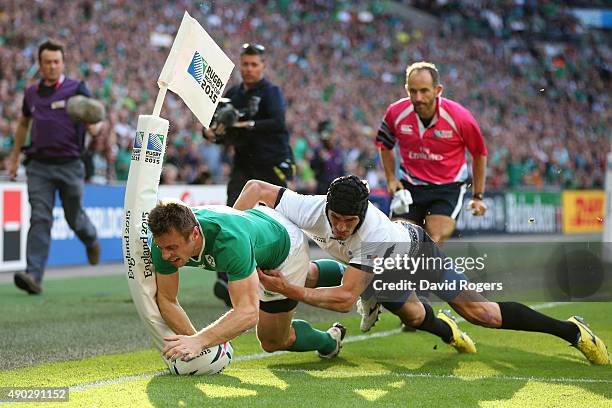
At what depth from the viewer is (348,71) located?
29.2 m

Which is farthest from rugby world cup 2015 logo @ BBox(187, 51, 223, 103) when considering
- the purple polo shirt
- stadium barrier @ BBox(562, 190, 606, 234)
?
stadium barrier @ BBox(562, 190, 606, 234)

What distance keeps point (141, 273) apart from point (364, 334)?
8.39 feet

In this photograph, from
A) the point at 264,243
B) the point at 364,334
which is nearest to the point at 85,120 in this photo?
the point at 364,334

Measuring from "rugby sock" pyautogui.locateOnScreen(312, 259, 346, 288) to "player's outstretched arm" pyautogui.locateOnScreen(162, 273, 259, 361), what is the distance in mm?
1305

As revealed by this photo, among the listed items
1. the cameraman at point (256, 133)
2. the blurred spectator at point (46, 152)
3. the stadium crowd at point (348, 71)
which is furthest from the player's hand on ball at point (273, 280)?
the stadium crowd at point (348, 71)

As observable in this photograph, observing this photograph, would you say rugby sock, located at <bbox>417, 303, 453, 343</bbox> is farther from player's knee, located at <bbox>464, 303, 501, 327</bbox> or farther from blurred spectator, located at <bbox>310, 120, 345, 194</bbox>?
blurred spectator, located at <bbox>310, 120, 345, 194</bbox>

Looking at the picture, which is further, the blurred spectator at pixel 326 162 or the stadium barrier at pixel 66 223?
the blurred spectator at pixel 326 162

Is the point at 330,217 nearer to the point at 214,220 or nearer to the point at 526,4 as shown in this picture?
the point at 214,220

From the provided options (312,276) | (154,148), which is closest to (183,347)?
(154,148)

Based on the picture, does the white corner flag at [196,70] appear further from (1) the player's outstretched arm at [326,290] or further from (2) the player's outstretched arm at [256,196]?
(1) the player's outstretched arm at [326,290]

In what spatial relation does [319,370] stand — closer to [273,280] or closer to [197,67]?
[273,280]

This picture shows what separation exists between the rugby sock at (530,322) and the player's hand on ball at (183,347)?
2180 millimetres

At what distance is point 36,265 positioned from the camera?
10305 millimetres

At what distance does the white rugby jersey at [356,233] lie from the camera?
5.86m
